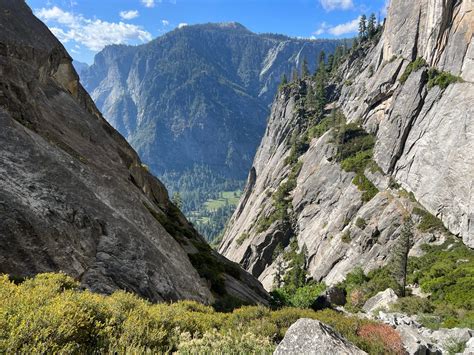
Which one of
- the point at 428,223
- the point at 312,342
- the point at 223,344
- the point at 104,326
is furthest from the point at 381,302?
the point at 104,326

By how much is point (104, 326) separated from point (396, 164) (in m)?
80.3

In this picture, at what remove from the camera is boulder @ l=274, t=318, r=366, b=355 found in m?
8.91

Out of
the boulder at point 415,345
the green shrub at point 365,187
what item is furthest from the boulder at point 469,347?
the green shrub at point 365,187

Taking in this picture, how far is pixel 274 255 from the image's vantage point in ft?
344

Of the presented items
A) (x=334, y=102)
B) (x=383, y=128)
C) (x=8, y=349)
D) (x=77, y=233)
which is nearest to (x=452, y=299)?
(x=77, y=233)

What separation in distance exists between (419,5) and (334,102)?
58609mm

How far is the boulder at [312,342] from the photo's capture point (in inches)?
351

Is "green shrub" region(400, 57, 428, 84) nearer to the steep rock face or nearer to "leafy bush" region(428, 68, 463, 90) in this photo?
the steep rock face

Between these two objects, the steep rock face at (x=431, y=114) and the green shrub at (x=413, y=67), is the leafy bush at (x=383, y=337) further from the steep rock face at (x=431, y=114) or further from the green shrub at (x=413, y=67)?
the green shrub at (x=413, y=67)

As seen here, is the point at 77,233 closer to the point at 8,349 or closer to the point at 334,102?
the point at 8,349

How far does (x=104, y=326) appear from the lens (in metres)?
8.34

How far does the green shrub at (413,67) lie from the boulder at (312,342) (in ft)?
292

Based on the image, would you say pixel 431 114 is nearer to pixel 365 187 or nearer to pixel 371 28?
pixel 365 187

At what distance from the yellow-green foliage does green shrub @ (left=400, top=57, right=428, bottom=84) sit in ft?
286
